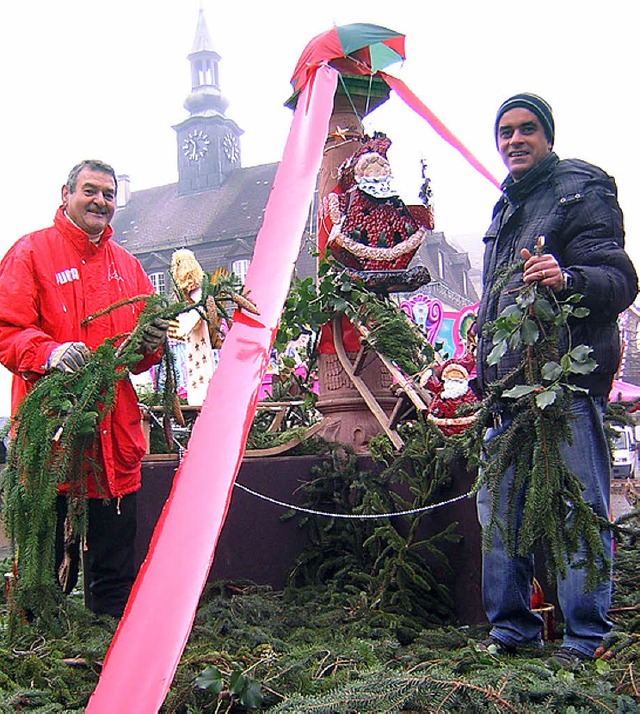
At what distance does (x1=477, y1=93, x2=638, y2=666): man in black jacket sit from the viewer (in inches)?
95.9

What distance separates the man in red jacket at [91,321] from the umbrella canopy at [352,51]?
2.45 metres

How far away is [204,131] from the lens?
36750mm

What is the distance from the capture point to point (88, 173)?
10.0ft

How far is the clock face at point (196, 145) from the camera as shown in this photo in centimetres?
3547

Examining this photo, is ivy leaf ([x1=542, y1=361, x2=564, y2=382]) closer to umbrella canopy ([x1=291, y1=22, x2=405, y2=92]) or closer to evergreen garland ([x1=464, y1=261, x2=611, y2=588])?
evergreen garland ([x1=464, y1=261, x2=611, y2=588])

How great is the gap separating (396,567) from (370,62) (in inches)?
136

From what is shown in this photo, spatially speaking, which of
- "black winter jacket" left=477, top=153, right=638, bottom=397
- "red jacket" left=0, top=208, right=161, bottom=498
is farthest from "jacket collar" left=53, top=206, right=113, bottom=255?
"black winter jacket" left=477, top=153, right=638, bottom=397

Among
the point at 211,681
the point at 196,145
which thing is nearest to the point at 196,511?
the point at 211,681

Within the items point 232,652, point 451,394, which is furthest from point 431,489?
point 232,652

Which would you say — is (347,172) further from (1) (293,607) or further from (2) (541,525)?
(2) (541,525)

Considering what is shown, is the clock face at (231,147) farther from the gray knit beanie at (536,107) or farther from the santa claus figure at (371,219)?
the gray knit beanie at (536,107)

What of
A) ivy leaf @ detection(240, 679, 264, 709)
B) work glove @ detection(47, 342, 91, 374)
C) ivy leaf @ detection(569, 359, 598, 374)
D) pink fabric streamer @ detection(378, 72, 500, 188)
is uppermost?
pink fabric streamer @ detection(378, 72, 500, 188)

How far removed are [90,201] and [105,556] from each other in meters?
1.43

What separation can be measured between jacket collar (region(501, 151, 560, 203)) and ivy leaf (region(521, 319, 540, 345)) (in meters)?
0.72
